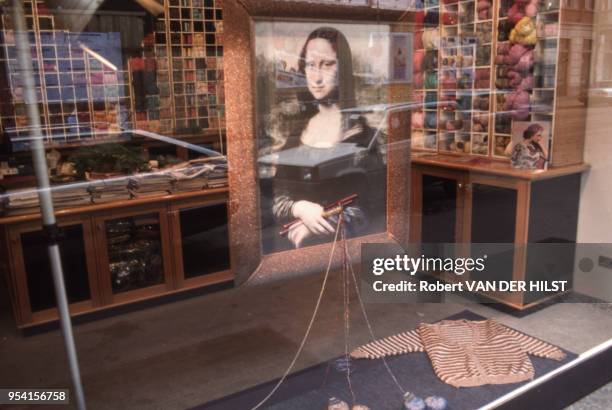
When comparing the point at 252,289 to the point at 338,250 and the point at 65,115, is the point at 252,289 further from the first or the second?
the point at 65,115

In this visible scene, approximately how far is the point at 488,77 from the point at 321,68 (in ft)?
4.63

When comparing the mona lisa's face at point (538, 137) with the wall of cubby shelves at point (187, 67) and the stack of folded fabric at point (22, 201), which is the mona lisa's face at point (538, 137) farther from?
the stack of folded fabric at point (22, 201)

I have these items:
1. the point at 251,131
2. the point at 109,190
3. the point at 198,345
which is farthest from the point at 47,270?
the point at 251,131

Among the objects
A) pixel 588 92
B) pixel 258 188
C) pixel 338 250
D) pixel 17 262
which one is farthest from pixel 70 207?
pixel 588 92

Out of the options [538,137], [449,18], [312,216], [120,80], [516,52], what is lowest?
[312,216]

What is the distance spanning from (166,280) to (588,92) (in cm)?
267

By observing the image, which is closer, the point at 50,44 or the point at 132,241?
the point at 50,44

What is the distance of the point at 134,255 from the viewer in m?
2.38

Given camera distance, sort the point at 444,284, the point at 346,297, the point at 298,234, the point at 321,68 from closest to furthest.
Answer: the point at 321,68 → the point at 298,234 → the point at 346,297 → the point at 444,284

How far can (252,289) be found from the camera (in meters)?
2.53

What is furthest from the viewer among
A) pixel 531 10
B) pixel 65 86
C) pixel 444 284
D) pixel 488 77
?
pixel 488 77

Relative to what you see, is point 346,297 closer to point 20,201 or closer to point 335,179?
point 335,179

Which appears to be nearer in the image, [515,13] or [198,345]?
[198,345]

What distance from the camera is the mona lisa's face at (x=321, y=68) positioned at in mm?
2387
